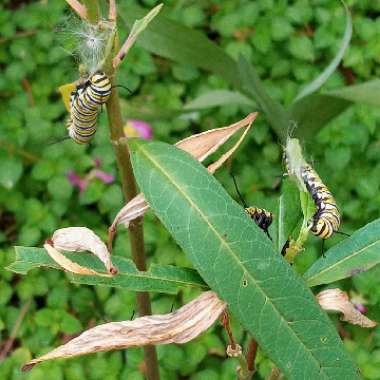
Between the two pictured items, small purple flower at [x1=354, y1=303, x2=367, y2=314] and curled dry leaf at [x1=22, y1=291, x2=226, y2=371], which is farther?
small purple flower at [x1=354, y1=303, x2=367, y2=314]

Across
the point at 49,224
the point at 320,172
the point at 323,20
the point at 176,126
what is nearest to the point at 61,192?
the point at 49,224

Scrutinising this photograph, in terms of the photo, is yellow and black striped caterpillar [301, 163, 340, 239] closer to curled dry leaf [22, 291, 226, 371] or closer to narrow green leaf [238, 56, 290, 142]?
curled dry leaf [22, 291, 226, 371]

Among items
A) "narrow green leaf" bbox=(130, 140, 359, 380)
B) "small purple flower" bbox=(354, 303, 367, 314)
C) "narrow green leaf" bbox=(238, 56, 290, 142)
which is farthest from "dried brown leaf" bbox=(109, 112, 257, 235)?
"small purple flower" bbox=(354, 303, 367, 314)

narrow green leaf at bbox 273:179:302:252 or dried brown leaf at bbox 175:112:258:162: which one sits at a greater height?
dried brown leaf at bbox 175:112:258:162

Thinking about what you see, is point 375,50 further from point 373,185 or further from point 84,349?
point 84,349

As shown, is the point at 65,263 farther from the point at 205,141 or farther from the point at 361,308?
the point at 361,308

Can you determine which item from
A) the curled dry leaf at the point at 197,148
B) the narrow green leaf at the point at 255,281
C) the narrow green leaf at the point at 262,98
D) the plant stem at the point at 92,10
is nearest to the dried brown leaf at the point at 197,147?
the curled dry leaf at the point at 197,148

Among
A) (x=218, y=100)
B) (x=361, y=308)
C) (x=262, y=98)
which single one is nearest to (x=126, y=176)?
(x=262, y=98)
